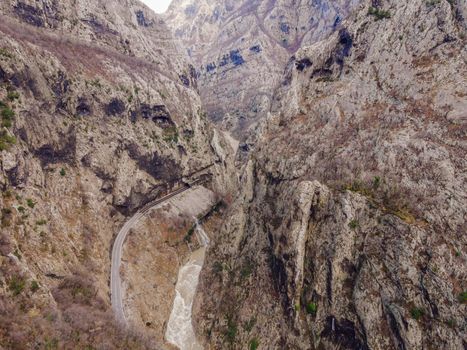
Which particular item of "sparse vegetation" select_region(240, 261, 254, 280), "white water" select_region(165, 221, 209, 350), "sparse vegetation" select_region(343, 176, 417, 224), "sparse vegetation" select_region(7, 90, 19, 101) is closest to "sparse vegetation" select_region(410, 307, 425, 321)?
"sparse vegetation" select_region(343, 176, 417, 224)

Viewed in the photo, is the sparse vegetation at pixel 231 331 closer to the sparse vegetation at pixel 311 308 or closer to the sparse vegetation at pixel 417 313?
the sparse vegetation at pixel 311 308

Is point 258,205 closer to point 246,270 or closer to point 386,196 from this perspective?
point 246,270

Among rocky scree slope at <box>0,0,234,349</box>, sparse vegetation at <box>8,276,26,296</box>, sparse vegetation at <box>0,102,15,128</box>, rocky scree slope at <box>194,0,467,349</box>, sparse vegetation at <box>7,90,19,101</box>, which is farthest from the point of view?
sparse vegetation at <box>7,90,19,101</box>

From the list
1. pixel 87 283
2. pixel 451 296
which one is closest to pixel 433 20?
pixel 451 296

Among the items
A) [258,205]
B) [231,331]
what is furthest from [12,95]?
[231,331]

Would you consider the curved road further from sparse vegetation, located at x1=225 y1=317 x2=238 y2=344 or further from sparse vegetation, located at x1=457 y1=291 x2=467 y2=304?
sparse vegetation, located at x1=457 y1=291 x2=467 y2=304
